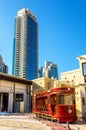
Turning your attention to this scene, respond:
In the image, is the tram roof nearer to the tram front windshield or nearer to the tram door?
the tram door

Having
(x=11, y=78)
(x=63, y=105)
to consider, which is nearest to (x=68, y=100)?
(x=63, y=105)

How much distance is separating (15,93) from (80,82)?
1414 cm

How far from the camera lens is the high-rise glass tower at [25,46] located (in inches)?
6186

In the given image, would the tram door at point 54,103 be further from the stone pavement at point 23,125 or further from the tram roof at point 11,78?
the tram roof at point 11,78

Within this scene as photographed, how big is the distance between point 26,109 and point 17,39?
133 metres

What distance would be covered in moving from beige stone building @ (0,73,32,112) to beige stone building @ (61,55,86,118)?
369 inches

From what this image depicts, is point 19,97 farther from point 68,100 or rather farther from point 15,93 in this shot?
point 68,100

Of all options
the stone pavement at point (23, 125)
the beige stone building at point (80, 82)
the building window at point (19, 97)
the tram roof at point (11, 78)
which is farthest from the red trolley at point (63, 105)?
the building window at point (19, 97)

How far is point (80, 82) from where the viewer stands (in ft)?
103

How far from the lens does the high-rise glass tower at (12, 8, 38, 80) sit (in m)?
157

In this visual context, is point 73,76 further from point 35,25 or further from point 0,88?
point 35,25

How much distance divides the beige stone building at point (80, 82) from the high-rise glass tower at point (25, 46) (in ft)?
380

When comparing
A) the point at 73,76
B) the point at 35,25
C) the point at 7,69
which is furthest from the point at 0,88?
the point at 35,25

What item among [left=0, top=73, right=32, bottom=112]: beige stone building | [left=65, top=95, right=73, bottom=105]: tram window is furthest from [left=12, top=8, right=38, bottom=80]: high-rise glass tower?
[left=65, top=95, right=73, bottom=105]: tram window
